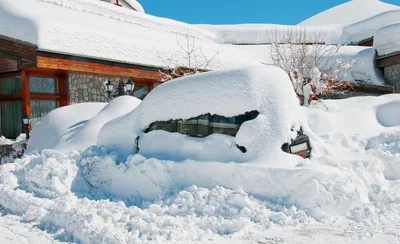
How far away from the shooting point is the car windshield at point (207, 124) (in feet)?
18.6

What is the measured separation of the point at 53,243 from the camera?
4.07 m

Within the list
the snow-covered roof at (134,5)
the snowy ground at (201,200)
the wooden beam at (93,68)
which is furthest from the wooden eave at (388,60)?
the snow-covered roof at (134,5)

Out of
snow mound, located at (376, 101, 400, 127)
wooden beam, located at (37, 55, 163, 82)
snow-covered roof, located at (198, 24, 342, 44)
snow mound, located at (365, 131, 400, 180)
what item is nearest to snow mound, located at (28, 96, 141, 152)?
wooden beam, located at (37, 55, 163, 82)

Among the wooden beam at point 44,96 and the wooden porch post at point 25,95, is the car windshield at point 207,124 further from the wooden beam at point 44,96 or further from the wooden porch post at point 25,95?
the wooden beam at point 44,96

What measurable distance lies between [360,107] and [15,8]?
1286 cm

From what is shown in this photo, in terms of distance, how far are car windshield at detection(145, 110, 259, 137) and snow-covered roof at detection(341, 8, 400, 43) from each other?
24.0m

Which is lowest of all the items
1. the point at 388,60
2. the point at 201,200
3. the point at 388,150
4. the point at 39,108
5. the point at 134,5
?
the point at 201,200

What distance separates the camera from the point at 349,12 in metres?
36.7

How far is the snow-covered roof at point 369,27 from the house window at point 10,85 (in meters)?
22.4

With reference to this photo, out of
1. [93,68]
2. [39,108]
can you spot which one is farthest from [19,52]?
[93,68]

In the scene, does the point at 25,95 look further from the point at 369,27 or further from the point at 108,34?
the point at 369,27

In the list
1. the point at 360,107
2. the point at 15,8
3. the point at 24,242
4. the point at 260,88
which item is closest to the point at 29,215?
the point at 24,242

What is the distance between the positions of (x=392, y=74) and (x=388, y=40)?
188 centimetres

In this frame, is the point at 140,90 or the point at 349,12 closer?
the point at 140,90
